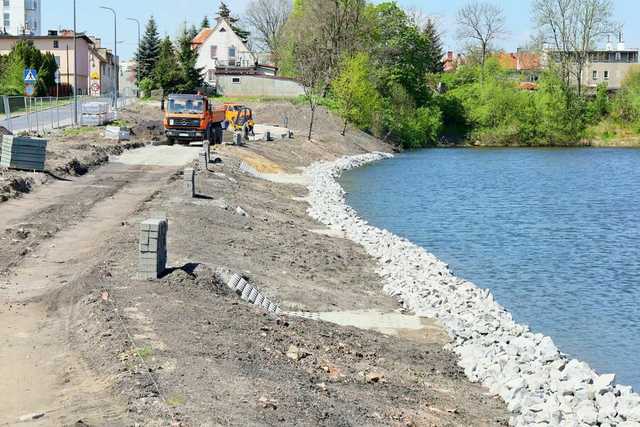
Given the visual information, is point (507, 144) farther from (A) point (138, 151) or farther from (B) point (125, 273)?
(B) point (125, 273)

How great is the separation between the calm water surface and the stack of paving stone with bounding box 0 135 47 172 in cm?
1246

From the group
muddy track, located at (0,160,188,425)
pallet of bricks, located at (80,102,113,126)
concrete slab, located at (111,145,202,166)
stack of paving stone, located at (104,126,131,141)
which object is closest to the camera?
muddy track, located at (0,160,188,425)

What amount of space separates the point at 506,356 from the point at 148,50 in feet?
335

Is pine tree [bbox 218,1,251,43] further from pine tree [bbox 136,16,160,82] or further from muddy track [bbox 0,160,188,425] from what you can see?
muddy track [bbox 0,160,188,425]

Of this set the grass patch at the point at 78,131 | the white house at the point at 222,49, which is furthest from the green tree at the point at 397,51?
the grass patch at the point at 78,131

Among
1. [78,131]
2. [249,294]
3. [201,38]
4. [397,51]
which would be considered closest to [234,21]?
[201,38]

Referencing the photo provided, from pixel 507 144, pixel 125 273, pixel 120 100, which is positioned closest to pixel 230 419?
pixel 125 273

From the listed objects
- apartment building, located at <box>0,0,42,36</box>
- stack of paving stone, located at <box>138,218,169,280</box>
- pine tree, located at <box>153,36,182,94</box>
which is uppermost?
apartment building, located at <box>0,0,42,36</box>

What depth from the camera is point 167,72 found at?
92.4 metres

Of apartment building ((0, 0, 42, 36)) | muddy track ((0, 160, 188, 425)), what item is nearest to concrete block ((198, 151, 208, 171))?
muddy track ((0, 160, 188, 425))

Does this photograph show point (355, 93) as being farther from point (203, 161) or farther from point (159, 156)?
point (203, 161)

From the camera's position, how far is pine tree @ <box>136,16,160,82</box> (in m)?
111

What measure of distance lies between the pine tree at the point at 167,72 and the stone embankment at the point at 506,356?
67.9 meters

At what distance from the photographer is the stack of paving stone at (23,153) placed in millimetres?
32625
